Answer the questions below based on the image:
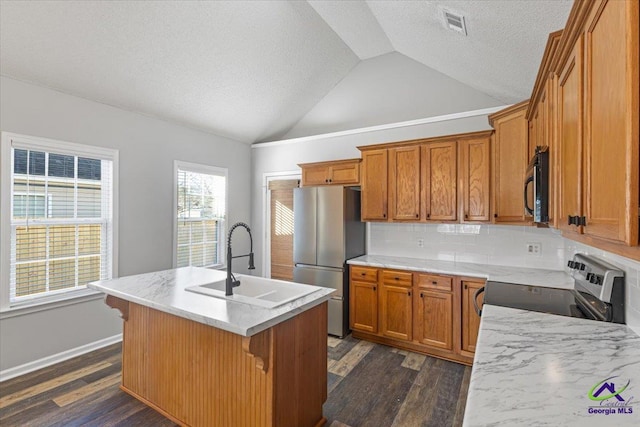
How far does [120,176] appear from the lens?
346 centimetres

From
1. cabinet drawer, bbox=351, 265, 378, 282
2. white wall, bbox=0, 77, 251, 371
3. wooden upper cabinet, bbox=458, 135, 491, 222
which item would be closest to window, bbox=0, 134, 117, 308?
white wall, bbox=0, 77, 251, 371

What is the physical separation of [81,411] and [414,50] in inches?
179

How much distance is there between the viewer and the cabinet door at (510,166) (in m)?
2.62

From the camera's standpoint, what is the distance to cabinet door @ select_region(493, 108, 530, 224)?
2624 millimetres

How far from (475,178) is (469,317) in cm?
139

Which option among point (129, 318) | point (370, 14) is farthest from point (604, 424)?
point (370, 14)

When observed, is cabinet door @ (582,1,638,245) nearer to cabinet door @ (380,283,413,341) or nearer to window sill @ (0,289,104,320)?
cabinet door @ (380,283,413,341)

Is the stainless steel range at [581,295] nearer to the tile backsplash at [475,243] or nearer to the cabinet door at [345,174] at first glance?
the tile backsplash at [475,243]

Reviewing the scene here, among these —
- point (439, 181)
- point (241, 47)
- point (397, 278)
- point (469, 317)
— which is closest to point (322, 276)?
point (397, 278)

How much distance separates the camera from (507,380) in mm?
1006

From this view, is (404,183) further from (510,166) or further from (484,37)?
(484,37)

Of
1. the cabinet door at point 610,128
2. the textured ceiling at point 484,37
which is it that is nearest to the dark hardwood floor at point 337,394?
the cabinet door at point 610,128

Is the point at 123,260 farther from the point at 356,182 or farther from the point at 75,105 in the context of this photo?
the point at 356,182

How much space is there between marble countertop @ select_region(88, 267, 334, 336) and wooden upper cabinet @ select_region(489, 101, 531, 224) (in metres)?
1.92
